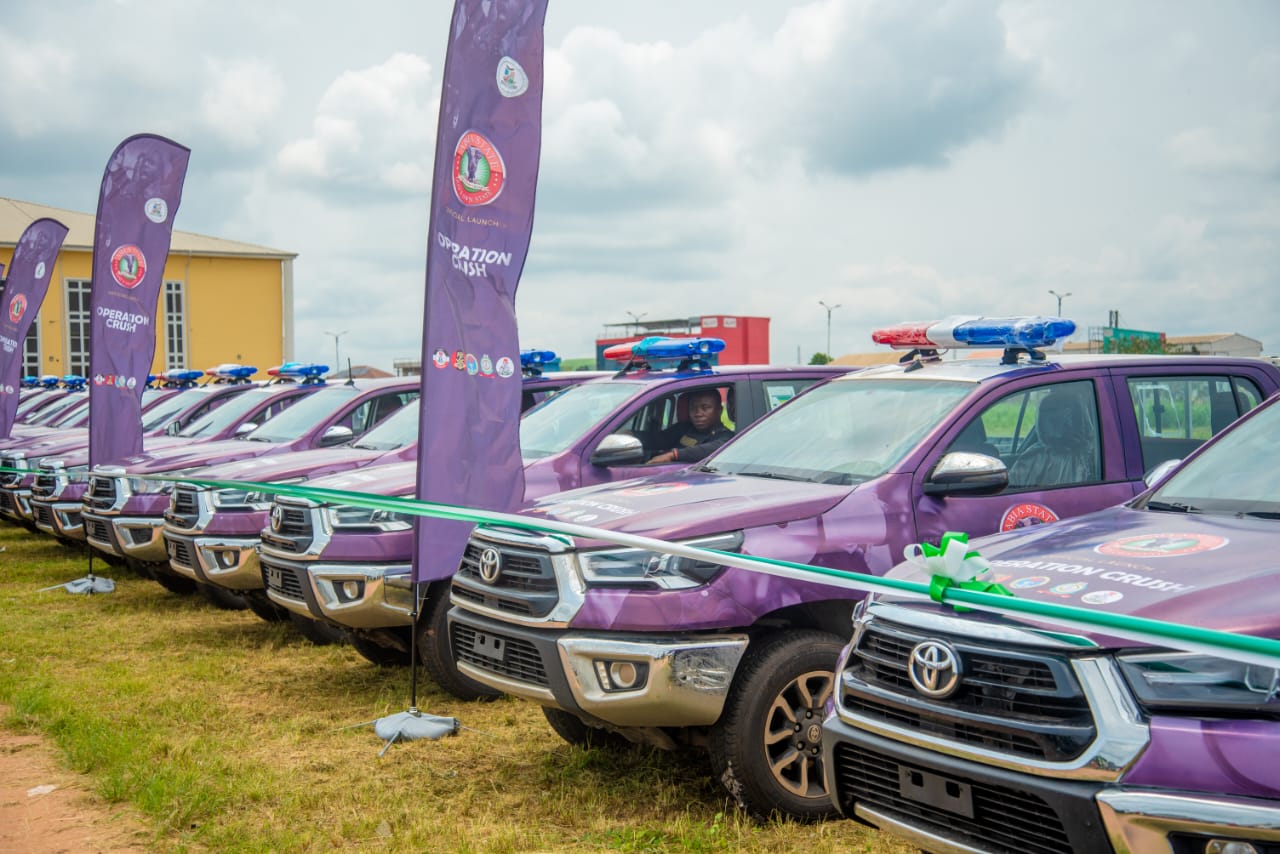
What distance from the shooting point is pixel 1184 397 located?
19.2ft

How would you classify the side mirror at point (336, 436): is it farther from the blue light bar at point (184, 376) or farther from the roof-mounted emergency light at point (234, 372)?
the blue light bar at point (184, 376)

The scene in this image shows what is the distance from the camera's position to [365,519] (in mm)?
6840

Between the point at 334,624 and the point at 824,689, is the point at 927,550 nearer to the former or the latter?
the point at 824,689

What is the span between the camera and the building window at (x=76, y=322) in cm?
4725

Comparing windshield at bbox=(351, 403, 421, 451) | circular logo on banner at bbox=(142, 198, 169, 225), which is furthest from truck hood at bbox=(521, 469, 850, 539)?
circular logo on banner at bbox=(142, 198, 169, 225)

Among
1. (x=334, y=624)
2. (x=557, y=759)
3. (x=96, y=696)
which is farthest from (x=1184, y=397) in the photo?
(x=96, y=696)

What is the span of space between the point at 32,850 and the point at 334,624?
102 inches

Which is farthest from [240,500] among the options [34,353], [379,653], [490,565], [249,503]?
[34,353]

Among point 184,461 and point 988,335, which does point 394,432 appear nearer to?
point 184,461

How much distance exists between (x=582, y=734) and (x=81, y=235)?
157 feet

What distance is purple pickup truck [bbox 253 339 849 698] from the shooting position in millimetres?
6605

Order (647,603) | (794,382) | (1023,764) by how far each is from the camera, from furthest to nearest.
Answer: (794,382) → (647,603) → (1023,764)

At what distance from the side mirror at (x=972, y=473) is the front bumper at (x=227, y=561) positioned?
5490mm

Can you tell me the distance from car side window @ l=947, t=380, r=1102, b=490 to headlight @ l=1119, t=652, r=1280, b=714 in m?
2.40
